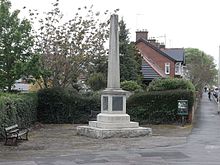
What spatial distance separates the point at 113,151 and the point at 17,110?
8.49 meters

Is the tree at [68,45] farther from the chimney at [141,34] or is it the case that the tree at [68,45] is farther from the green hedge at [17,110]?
the chimney at [141,34]

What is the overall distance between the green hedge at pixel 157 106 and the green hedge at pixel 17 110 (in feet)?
21.5

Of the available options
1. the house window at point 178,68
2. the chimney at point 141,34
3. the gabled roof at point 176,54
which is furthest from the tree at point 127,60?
the gabled roof at point 176,54

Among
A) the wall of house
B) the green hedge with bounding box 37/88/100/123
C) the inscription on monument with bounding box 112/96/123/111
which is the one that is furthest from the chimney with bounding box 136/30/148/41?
the inscription on monument with bounding box 112/96/123/111

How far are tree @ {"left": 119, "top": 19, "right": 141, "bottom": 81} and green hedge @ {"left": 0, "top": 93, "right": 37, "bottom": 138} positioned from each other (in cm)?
2031

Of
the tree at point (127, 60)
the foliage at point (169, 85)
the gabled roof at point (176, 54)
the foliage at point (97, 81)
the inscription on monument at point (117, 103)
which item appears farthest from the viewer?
the gabled roof at point (176, 54)

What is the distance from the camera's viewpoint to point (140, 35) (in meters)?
79.8

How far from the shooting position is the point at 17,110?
24500 millimetres

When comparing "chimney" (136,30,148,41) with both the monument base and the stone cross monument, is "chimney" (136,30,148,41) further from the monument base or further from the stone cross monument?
the monument base

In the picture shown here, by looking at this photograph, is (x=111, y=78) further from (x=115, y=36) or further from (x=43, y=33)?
(x=43, y=33)

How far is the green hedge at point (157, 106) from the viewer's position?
32.2 meters

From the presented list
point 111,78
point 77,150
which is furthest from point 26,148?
point 111,78

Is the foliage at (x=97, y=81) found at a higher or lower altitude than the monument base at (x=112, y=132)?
higher

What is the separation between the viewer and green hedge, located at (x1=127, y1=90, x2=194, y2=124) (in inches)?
1267
